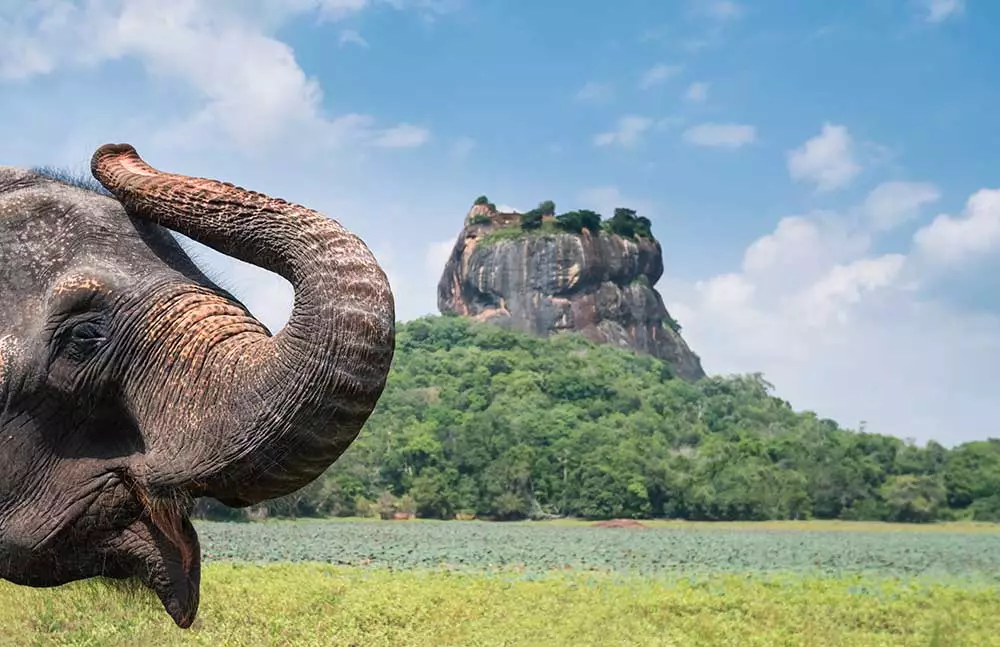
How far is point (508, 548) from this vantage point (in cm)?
2973

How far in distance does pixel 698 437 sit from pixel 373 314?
282 feet

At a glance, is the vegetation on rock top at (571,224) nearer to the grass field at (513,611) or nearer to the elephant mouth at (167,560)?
the grass field at (513,611)

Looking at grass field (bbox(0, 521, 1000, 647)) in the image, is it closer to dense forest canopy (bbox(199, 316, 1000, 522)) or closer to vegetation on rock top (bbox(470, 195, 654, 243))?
dense forest canopy (bbox(199, 316, 1000, 522))

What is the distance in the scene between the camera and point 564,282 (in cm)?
11719

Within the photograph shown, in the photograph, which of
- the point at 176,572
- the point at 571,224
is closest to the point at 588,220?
the point at 571,224

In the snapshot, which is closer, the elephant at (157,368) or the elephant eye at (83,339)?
the elephant at (157,368)

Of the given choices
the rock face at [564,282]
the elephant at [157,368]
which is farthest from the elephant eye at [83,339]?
the rock face at [564,282]

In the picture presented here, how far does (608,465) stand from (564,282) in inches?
2040

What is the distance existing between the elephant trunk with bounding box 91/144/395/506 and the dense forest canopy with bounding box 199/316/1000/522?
149 feet

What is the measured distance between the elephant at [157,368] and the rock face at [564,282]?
113650mm

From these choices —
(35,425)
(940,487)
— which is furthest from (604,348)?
(35,425)

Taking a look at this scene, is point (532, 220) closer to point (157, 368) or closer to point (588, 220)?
point (588, 220)

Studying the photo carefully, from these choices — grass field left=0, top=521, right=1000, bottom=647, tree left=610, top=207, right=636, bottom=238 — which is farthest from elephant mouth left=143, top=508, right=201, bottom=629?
tree left=610, top=207, right=636, bottom=238

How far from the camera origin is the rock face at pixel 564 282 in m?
117
